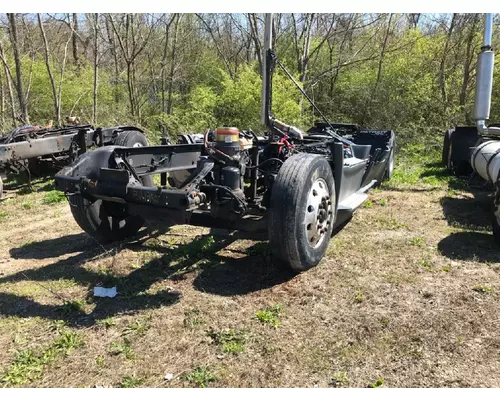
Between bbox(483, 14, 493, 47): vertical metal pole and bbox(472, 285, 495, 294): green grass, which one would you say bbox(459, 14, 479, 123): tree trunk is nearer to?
bbox(483, 14, 493, 47): vertical metal pole

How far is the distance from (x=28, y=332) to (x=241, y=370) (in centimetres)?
160

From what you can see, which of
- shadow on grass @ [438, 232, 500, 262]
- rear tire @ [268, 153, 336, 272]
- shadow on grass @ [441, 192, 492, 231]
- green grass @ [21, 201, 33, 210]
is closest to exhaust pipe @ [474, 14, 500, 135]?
shadow on grass @ [441, 192, 492, 231]

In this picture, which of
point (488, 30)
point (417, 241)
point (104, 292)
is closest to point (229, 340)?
point (104, 292)

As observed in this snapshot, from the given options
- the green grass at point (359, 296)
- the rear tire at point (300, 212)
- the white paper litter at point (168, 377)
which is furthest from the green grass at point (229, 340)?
the green grass at point (359, 296)

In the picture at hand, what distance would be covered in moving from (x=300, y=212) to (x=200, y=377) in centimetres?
158

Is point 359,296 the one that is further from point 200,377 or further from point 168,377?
point 168,377

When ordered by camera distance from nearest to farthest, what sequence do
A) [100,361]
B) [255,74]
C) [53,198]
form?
[100,361], [53,198], [255,74]

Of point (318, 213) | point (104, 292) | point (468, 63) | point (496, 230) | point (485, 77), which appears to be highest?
point (468, 63)

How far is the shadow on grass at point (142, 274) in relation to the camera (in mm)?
3518

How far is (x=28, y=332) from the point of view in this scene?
316cm

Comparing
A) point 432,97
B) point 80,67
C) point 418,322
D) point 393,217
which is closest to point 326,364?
point 418,322

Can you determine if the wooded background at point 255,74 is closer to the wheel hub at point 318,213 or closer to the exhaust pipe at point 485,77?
the exhaust pipe at point 485,77

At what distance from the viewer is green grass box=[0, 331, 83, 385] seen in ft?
8.71

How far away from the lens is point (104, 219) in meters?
4.74
